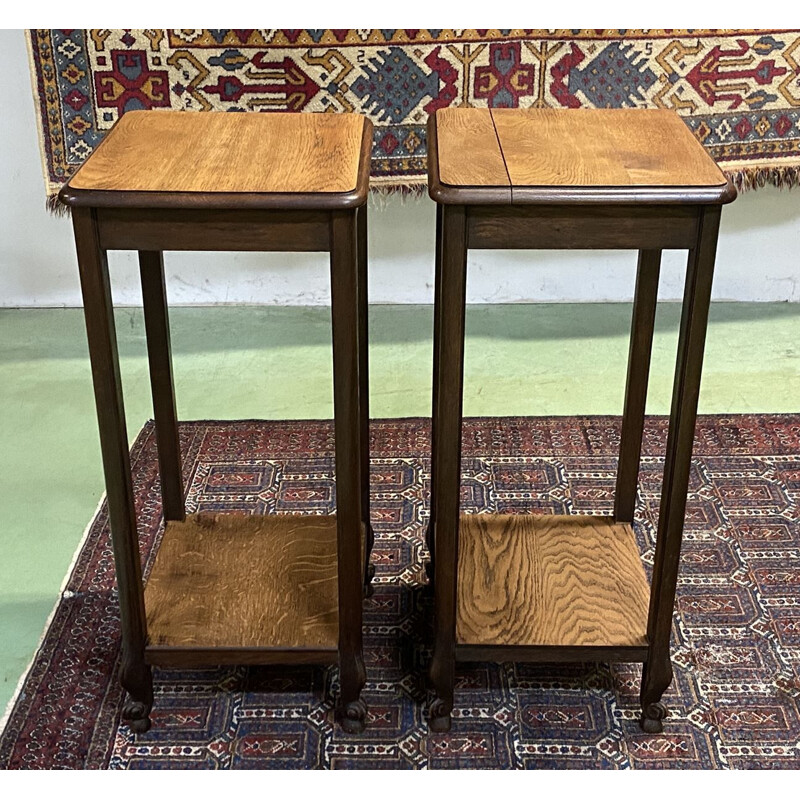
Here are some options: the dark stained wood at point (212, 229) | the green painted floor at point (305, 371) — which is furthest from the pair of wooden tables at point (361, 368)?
the green painted floor at point (305, 371)

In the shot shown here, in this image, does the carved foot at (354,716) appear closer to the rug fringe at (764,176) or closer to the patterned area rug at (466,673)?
the patterned area rug at (466,673)

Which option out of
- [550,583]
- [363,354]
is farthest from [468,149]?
[550,583]

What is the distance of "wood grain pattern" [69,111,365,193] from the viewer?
1.51 m

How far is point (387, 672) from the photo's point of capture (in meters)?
2.03

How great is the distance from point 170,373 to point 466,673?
0.80m

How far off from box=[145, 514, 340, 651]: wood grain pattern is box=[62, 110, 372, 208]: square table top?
0.79 metres

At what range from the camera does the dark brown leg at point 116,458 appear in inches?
60.4

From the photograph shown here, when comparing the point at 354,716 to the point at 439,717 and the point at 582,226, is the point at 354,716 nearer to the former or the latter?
the point at 439,717

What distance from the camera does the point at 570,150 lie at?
1.64 m

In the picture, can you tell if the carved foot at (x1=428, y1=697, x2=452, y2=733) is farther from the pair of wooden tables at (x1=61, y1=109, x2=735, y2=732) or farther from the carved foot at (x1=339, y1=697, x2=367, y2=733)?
the carved foot at (x1=339, y1=697, x2=367, y2=733)

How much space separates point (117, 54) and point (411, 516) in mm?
1556

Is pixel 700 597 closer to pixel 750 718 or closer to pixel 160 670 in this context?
pixel 750 718

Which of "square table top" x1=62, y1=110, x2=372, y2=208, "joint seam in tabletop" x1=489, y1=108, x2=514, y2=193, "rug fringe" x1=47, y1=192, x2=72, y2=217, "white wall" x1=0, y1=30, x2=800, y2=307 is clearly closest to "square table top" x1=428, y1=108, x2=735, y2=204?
"joint seam in tabletop" x1=489, y1=108, x2=514, y2=193

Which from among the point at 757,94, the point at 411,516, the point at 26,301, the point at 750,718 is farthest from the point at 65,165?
the point at 750,718
